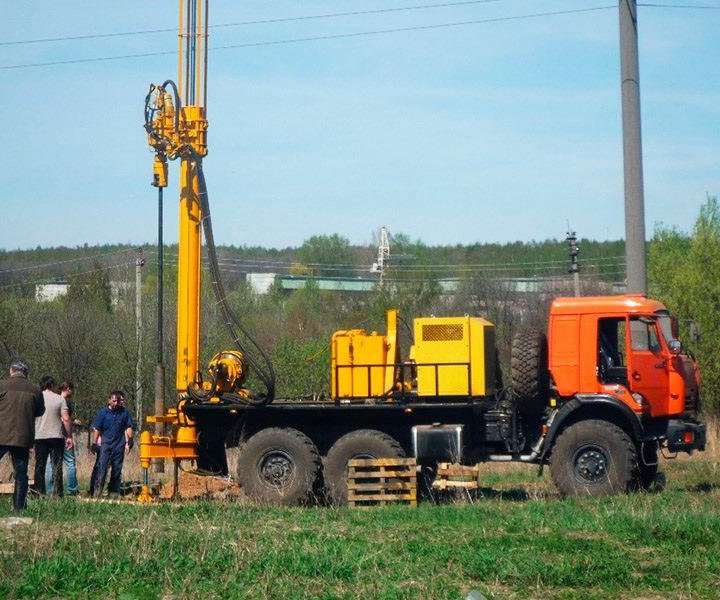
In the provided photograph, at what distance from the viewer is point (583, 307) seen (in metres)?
16.7

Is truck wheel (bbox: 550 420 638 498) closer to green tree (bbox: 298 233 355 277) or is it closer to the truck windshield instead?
the truck windshield

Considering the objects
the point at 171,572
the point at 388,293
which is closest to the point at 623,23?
the point at 171,572

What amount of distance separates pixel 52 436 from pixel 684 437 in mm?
9266

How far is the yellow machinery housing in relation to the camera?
1681 cm

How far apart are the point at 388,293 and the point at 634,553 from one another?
36.8 meters

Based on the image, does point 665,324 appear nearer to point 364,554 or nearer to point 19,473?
point 364,554

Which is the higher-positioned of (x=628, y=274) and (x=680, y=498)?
(x=628, y=274)

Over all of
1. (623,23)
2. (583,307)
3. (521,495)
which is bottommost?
(521,495)

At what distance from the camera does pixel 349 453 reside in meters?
16.5

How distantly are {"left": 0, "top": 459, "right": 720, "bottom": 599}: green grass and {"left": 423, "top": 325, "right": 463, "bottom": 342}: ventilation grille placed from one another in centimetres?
362

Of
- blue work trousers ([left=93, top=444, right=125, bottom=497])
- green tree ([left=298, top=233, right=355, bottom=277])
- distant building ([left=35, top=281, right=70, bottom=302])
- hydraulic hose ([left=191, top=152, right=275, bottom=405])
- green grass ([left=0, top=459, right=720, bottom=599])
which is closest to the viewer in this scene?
green grass ([left=0, top=459, right=720, bottom=599])

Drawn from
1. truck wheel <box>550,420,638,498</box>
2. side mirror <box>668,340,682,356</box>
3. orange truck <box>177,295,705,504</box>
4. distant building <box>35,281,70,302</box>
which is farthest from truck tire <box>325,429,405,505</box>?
distant building <box>35,281,70,302</box>

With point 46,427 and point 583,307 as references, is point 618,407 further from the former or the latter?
point 46,427

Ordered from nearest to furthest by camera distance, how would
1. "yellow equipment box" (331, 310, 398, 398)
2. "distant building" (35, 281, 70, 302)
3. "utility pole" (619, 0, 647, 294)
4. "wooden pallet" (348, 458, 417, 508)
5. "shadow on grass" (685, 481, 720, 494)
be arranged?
"wooden pallet" (348, 458, 417, 508) → "yellow equipment box" (331, 310, 398, 398) → "shadow on grass" (685, 481, 720, 494) → "utility pole" (619, 0, 647, 294) → "distant building" (35, 281, 70, 302)
